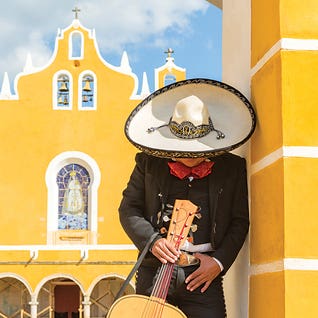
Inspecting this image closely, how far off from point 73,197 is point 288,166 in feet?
53.8

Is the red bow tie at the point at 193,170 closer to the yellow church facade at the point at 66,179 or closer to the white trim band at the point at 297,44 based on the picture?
the white trim band at the point at 297,44

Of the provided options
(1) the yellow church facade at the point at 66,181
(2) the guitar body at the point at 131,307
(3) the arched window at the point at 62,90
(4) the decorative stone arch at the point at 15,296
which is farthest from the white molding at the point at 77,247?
(2) the guitar body at the point at 131,307

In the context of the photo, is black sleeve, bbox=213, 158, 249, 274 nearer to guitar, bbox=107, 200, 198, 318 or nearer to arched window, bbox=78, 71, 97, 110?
guitar, bbox=107, 200, 198, 318

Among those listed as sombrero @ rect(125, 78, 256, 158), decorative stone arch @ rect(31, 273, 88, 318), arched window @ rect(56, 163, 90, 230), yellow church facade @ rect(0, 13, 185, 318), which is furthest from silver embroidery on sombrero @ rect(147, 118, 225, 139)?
arched window @ rect(56, 163, 90, 230)

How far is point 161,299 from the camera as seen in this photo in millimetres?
2131

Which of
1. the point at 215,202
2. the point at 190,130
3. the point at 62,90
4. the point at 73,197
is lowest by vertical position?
A: the point at 215,202

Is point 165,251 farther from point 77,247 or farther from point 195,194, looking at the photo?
point 77,247

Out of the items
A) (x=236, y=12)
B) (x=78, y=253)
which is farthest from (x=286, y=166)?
(x=78, y=253)

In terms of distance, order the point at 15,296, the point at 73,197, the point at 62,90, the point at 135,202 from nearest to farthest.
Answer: the point at 135,202 < the point at 15,296 < the point at 73,197 < the point at 62,90

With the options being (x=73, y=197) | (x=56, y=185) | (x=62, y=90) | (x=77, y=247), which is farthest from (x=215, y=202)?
(x=62, y=90)

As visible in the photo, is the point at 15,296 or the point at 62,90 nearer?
the point at 15,296

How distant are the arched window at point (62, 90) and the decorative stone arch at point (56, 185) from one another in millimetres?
1204

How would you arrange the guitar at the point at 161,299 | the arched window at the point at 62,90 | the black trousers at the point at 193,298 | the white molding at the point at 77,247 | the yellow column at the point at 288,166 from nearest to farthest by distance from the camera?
the yellow column at the point at 288,166
the guitar at the point at 161,299
the black trousers at the point at 193,298
the white molding at the point at 77,247
the arched window at the point at 62,90

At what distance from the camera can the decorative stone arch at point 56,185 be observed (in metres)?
18.1
